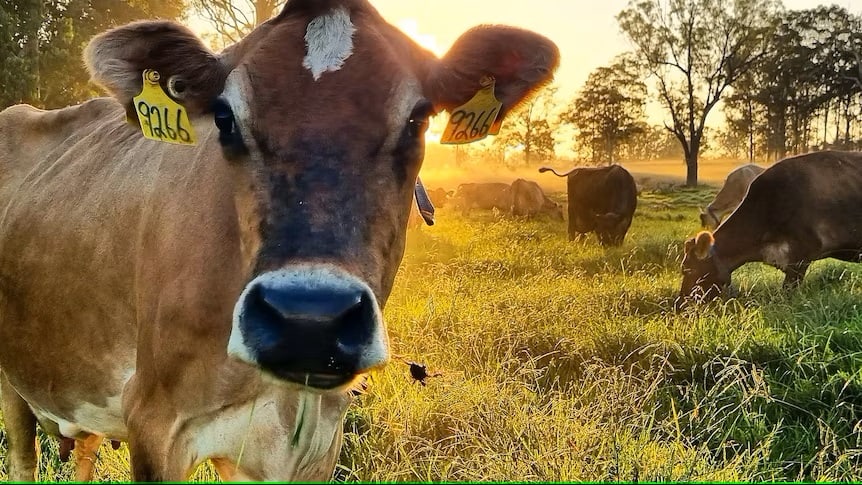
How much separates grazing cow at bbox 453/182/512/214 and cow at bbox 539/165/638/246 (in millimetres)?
8845

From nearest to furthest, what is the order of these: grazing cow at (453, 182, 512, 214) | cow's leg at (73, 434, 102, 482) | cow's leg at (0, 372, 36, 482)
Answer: cow's leg at (73, 434, 102, 482), cow's leg at (0, 372, 36, 482), grazing cow at (453, 182, 512, 214)

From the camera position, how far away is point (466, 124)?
8.95ft

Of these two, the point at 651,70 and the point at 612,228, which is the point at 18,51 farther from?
the point at 651,70

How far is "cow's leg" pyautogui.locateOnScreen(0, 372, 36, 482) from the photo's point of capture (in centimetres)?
355

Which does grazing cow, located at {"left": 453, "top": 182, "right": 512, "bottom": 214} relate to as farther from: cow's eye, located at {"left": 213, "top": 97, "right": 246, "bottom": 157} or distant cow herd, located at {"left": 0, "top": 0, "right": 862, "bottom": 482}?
cow's eye, located at {"left": 213, "top": 97, "right": 246, "bottom": 157}

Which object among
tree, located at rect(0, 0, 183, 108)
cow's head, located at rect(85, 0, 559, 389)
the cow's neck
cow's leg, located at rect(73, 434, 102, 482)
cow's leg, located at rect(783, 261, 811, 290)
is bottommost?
cow's leg, located at rect(73, 434, 102, 482)

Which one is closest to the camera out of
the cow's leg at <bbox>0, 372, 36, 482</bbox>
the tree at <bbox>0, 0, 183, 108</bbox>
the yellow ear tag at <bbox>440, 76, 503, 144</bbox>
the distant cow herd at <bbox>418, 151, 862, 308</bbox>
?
the yellow ear tag at <bbox>440, 76, 503, 144</bbox>

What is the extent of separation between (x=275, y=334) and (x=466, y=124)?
4.55ft

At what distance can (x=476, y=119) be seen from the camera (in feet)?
8.95

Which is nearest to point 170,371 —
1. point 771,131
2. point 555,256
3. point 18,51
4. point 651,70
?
point 555,256

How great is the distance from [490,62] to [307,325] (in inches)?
54.3

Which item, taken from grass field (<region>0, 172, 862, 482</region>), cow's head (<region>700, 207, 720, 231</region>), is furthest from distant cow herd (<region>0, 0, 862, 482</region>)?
cow's head (<region>700, 207, 720, 231</region>)

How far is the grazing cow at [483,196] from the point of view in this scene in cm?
2484

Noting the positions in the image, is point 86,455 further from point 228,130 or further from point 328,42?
point 328,42
